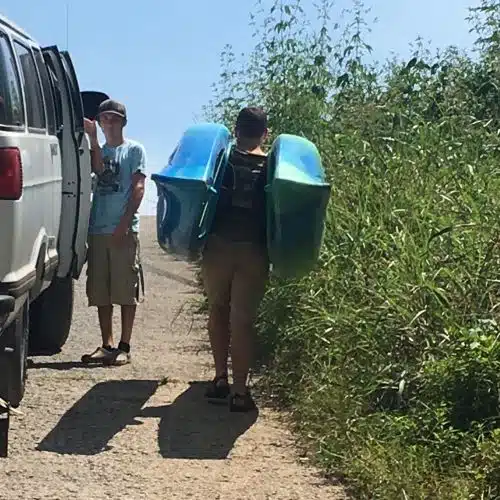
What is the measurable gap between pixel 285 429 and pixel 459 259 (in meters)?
1.34

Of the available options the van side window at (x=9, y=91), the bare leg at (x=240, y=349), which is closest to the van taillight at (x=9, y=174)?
the van side window at (x=9, y=91)

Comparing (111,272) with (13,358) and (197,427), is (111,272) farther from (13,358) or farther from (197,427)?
(13,358)

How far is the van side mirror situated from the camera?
8727mm

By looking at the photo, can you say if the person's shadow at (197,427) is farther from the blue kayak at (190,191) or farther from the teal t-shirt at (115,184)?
the teal t-shirt at (115,184)

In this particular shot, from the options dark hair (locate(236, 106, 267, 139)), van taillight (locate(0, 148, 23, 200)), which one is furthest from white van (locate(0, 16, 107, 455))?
dark hair (locate(236, 106, 267, 139))

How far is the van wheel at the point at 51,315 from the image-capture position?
7.66m

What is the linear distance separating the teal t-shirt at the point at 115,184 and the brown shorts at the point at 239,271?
1.34m

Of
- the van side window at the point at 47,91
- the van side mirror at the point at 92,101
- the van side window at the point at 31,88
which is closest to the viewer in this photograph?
the van side window at the point at 31,88

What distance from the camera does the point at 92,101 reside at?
345 inches

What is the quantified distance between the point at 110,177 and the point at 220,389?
1.79 m

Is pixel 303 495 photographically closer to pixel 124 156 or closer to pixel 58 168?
pixel 58 168

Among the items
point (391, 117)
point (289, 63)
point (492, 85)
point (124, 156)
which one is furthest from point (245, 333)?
point (289, 63)

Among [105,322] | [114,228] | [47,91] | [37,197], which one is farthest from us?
[105,322]

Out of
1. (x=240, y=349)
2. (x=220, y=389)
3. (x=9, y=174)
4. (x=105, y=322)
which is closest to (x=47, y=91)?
(x=105, y=322)
